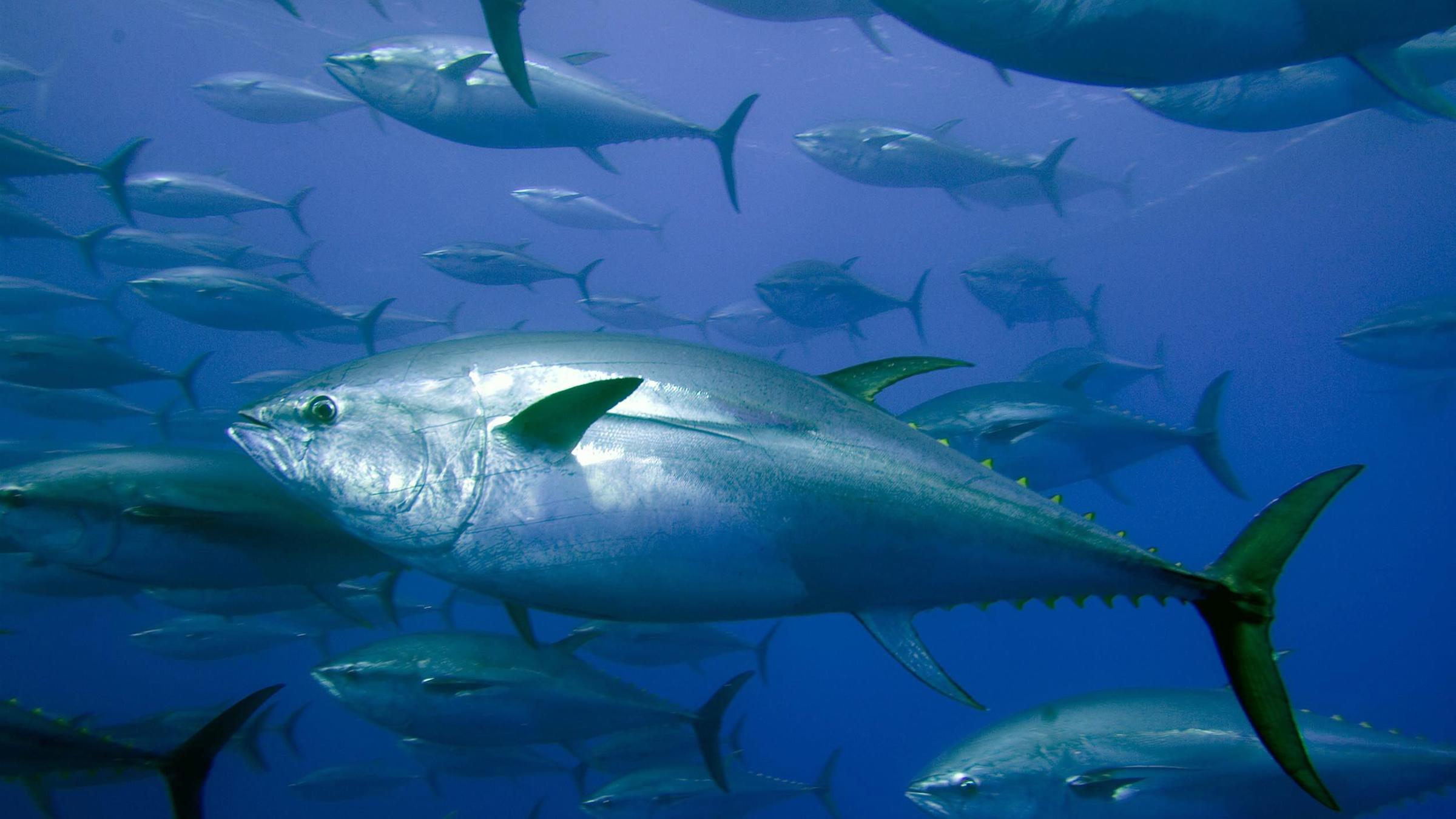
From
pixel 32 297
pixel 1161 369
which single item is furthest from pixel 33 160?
pixel 1161 369

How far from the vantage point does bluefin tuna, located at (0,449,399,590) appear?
1813mm

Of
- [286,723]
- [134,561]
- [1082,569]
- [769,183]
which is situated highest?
[769,183]

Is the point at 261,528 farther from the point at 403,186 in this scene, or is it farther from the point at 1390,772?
the point at 403,186

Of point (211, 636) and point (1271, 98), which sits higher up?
point (1271, 98)

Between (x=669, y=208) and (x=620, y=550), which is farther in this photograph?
(x=669, y=208)

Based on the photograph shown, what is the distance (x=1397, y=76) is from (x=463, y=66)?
3404 mm

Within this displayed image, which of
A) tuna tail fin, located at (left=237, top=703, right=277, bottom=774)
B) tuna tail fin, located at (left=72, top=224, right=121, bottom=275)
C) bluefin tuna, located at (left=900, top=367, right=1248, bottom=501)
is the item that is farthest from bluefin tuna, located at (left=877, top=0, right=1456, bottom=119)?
tuna tail fin, located at (left=72, top=224, right=121, bottom=275)

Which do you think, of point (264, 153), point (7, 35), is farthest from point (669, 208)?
point (7, 35)

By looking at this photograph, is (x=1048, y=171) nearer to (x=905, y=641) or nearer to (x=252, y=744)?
(x=905, y=641)

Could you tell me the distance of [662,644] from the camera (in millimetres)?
5281

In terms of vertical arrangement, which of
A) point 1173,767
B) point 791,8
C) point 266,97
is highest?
point 266,97

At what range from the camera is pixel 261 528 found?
183cm

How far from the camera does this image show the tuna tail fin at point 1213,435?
4184 mm

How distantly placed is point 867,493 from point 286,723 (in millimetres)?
6103
